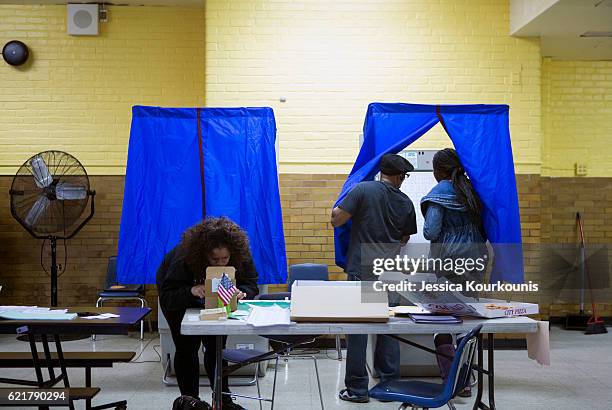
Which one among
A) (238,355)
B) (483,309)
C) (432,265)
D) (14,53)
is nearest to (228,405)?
(238,355)

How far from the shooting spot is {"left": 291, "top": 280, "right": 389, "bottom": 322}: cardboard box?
3518 mm

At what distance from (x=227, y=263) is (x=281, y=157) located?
11.4 ft

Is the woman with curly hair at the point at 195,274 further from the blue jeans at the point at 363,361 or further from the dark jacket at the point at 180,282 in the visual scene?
the blue jeans at the point at 363,361

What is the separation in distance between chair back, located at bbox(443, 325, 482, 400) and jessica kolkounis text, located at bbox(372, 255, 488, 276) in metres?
1.34

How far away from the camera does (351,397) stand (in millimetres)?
5207

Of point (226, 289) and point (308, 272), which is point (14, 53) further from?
point (226, 289)

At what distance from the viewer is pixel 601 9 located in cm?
691

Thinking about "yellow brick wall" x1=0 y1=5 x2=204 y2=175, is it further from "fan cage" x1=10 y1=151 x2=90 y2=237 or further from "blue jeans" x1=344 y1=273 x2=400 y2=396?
"blue jeans" x1=344 y1=273 x2=400 y2=396

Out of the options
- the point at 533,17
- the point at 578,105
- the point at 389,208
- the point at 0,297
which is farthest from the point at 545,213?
the point at 0,297

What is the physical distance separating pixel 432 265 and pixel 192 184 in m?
1.77

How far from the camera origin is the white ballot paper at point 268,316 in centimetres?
347

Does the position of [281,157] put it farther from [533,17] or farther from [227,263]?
[227,263]

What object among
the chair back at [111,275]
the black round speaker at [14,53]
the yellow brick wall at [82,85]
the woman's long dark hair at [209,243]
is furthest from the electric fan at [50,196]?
the woman's long dark hair at [209,243]

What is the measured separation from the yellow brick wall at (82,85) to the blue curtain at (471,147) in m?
3.62
